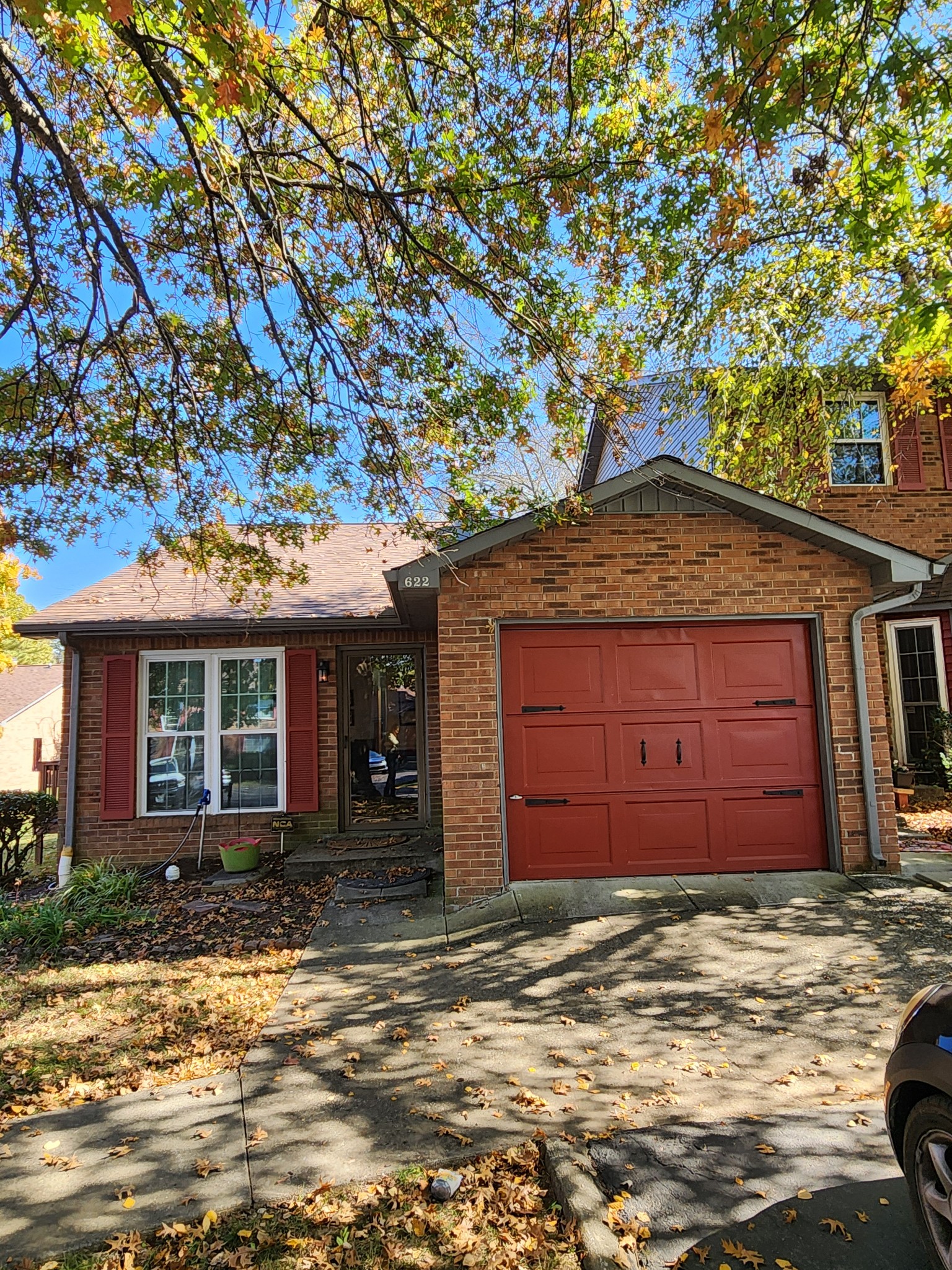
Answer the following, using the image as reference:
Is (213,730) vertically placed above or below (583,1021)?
above

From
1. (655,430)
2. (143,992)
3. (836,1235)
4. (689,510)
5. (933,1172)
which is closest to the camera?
(933,1172)

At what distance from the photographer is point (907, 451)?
11414 millimetres

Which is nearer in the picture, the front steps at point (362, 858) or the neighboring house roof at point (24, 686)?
the front steps at point (362, 858)

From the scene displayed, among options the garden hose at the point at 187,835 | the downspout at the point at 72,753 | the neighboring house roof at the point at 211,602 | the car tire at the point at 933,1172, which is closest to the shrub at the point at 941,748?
the neighboring house roof at the point at 211,602

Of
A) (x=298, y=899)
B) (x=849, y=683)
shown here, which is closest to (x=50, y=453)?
(x=298, y=899)

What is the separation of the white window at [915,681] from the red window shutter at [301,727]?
31.7 ft

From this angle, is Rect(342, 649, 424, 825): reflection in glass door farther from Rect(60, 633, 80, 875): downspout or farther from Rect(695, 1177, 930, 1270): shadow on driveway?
Rect(695, 1177, 930, 1270): shadow on driveway

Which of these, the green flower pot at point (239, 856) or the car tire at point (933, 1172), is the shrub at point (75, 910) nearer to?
the green flower pot at point (239, 856)

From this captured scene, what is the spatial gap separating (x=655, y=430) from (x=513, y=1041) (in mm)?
11947

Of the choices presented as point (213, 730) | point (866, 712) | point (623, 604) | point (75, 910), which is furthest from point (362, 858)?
point (866, 712)

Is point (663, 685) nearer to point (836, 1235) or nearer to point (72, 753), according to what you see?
point (836, 1235)

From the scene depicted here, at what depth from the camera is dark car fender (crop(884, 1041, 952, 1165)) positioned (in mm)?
2312

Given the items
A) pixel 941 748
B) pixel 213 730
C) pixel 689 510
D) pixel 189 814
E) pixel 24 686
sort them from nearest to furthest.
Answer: pixel 689 510 < pixel 189 814 < pixel 213 730 < pixel 941 748 < pixel 24 686

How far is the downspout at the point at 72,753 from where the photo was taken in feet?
30.4
